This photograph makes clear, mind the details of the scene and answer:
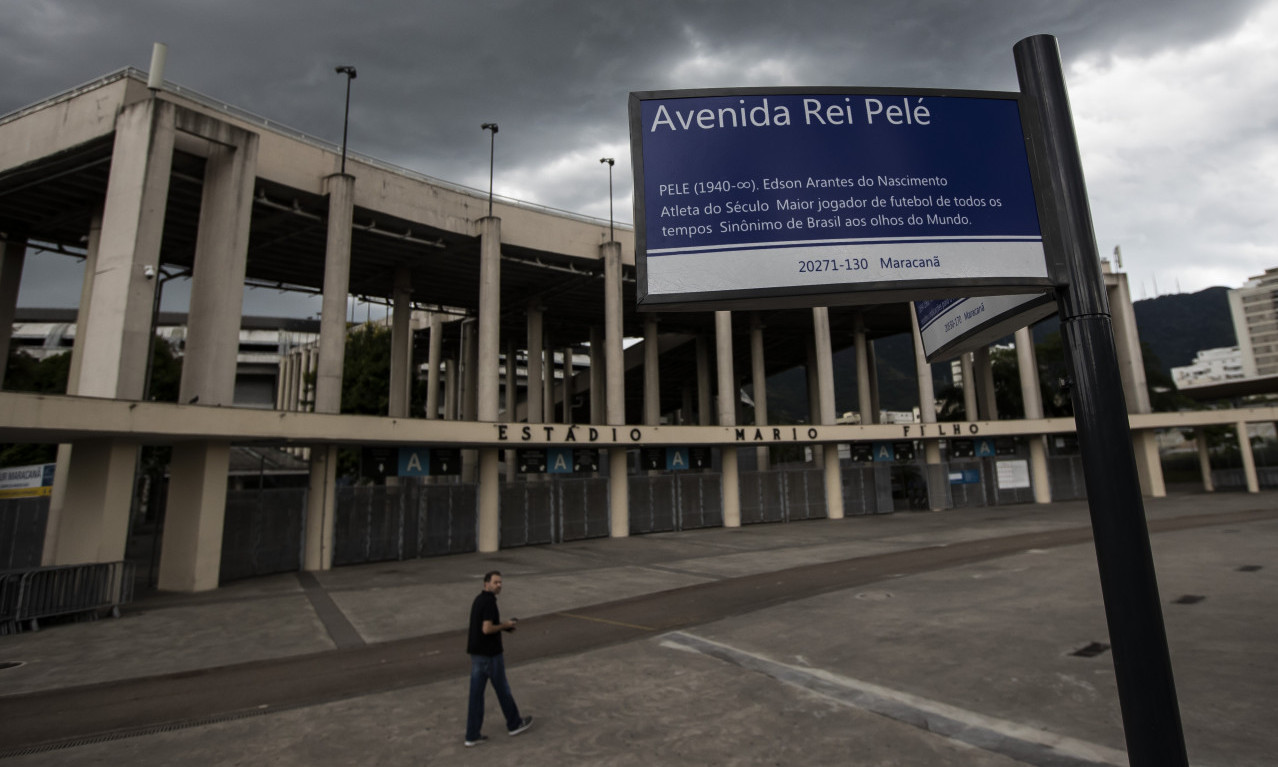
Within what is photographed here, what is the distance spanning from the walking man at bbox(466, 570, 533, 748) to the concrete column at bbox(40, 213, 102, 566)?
716 inches

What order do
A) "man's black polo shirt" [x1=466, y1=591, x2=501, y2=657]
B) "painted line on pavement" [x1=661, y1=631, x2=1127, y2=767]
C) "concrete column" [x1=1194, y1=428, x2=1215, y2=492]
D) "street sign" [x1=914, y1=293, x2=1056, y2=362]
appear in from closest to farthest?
"street sign" [x1=914, y1=293, x2=1056, y2=362], "painted line on pavement" [x1=661, y1=631, x2=1127, y2=767], "man's black polo shirt" [x1=466, y1=591, x2=501, y2=657], "concrete column" [x1=1194, y1=428, x2=1215, y2=492]

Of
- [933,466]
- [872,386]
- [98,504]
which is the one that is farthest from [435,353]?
[933,466]

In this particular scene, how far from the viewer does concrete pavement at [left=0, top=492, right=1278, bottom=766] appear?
6.45m

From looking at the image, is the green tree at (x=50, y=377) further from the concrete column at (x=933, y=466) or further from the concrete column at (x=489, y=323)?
the concrete column at (x=933, y=466)

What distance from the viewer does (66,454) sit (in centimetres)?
2167

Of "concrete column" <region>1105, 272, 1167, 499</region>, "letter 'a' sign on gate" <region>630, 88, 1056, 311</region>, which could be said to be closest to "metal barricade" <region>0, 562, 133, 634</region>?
"letter 'a' sign on gate" <region>630, 88, 1056, 311</region>

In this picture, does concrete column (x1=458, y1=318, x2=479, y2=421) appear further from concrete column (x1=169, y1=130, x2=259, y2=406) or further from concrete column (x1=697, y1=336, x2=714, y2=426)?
concrete column (x1=169, y1=130, x2=259, y2=406)

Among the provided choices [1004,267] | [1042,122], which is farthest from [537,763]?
[1042,122]

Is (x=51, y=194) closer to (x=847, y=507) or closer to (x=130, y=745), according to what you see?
(x=130, y=745)

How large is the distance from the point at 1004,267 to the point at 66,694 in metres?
12.7

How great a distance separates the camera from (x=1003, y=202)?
3771mm

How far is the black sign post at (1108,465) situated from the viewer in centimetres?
298

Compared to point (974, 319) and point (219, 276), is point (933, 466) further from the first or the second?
point (974, 319)

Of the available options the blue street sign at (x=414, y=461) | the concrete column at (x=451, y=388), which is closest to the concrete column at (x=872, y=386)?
the concrete column at (x=451, y=388)
